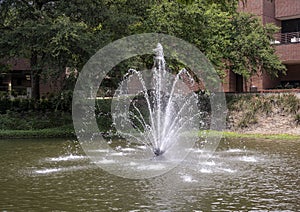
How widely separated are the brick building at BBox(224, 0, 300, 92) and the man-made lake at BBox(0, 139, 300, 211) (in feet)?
55.0

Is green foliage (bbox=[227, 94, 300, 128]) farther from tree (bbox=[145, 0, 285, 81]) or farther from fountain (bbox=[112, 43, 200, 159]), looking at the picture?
fountain (bbox=[112, 43, 200, 159])

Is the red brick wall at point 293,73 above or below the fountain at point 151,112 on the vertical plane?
above

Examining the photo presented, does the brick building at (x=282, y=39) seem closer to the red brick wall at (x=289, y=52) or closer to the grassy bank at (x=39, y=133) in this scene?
the red brick wall at (x=289, y=52)

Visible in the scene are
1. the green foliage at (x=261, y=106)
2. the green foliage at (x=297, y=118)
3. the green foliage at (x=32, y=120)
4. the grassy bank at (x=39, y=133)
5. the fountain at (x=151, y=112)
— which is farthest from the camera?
the green foliage at (x=32, y=120)

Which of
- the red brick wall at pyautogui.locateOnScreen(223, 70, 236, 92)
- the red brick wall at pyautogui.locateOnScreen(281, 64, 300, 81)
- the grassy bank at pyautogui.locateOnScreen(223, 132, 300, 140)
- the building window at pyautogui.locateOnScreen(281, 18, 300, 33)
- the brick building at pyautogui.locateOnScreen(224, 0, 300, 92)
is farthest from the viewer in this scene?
the red brick wall at pyautogui.locateOnScreen(223, 70, 236, 92)

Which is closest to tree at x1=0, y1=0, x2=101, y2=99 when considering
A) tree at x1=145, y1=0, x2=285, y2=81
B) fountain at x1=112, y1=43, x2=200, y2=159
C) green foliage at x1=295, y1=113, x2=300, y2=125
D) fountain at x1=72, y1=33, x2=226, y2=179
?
fountain at x1=72, y1=33, x2=226, y2=179

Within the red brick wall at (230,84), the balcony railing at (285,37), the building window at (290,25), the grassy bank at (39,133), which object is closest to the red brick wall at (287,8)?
the building window at (290,25)

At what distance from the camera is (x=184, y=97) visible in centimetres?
2691

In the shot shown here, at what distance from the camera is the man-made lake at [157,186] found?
828cm

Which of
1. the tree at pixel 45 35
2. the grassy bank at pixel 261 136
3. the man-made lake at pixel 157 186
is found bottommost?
the man-made lake at pixel 157 186

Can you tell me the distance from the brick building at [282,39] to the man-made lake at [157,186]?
1678cm

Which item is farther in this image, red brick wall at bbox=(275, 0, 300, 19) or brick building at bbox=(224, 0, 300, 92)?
red brick wall at bbox=(275, 0, 300, 19)

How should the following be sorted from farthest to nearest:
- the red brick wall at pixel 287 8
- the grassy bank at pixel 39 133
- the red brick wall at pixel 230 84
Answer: the red brick wall at pixel 230 84 → the red brick wall at pixel 287 8 → the grassy bank at pixel 39 133

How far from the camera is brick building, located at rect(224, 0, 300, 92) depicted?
30.6 m
